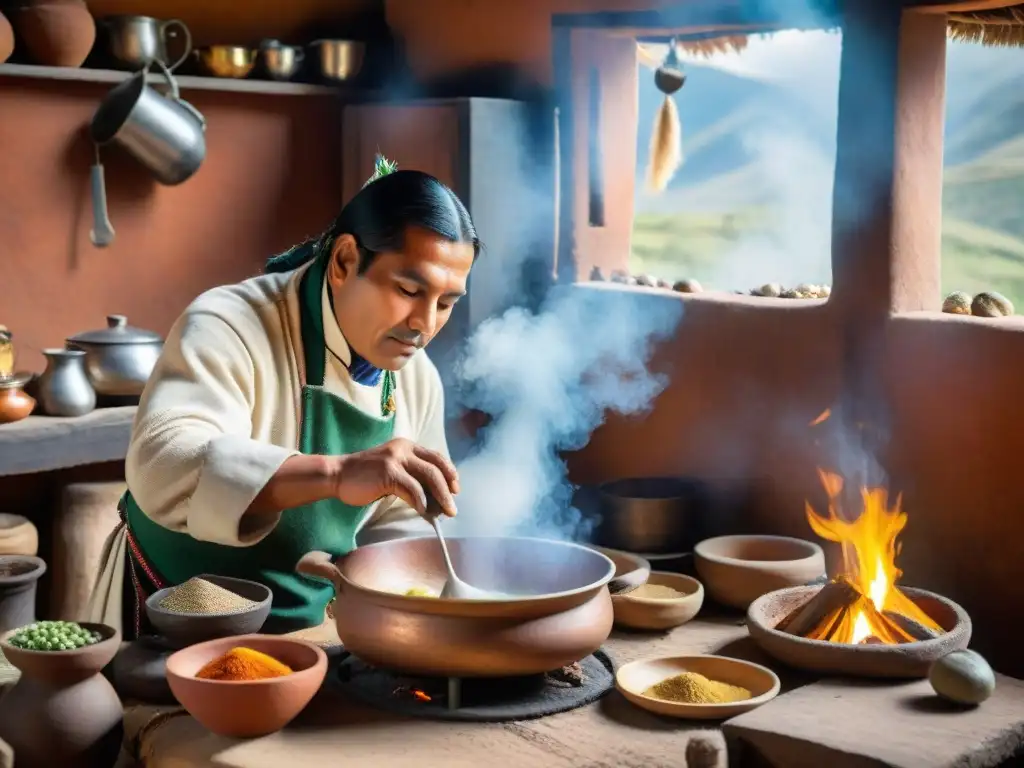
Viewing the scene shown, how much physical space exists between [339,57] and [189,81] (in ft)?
2.09

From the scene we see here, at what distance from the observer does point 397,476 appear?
208cm

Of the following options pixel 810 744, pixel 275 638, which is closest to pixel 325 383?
pixel 275 638

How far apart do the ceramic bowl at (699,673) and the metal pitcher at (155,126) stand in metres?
3.23

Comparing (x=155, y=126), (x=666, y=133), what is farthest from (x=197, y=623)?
(x=155, y=126)

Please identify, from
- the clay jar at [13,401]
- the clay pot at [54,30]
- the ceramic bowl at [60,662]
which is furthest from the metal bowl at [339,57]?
the ceramic bowl at [60,662]

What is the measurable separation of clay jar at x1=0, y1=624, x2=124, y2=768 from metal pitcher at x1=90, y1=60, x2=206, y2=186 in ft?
10.1

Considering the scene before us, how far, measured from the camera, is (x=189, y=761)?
1.92 meters

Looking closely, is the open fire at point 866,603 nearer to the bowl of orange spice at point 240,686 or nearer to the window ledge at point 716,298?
the window ledge at point 716,298

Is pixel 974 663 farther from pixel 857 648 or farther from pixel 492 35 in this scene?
pixel 492 35

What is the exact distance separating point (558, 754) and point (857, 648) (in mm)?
665

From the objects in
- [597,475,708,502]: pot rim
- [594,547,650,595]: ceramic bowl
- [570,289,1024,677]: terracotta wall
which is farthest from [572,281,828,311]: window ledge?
[594,547,650,595]: ceramic bowl

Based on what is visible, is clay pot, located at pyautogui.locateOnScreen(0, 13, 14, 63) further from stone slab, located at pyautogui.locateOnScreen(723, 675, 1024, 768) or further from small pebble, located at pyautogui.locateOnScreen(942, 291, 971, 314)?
stone slab, located at pyautogui.locateOnScreen(723, 675, 1024, 768)

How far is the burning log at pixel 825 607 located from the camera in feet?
8.12

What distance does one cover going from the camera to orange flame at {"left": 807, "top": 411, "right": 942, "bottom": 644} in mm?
2459
